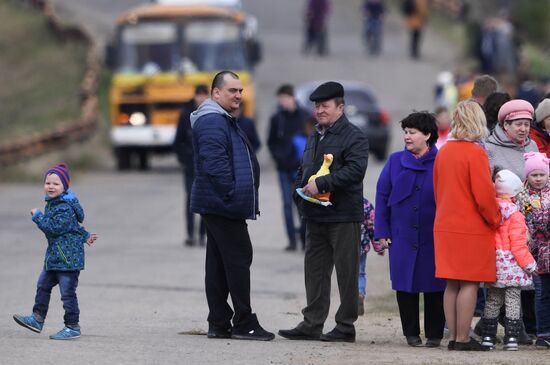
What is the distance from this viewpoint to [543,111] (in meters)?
11.0

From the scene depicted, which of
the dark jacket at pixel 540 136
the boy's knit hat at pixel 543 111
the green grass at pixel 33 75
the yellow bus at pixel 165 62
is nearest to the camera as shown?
the boy's knit hat at pixel 543 111

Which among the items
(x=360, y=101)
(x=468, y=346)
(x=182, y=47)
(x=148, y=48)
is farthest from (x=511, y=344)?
(x=360, y=101)

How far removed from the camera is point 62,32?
43625 millimetres

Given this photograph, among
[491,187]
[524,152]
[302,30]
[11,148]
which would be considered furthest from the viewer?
[302,30]

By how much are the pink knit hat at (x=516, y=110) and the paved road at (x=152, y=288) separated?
1.84 meters

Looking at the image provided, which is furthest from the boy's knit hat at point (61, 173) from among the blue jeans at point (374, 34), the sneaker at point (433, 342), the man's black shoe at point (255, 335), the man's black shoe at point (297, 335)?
the blue jeans at point (374, 34)

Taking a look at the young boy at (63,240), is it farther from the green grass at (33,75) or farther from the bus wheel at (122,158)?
the green grass at (33,75)

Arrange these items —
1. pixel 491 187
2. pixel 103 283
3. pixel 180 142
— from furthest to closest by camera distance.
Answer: pixel 180 142, pixel 103 283, pixel 491 187

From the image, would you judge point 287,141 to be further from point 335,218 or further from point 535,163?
point 535,163

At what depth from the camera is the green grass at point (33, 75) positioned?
34875 mm

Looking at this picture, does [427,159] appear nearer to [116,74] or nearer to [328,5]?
[116,74]

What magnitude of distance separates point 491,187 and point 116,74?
1826cm

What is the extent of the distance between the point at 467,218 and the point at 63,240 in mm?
2835

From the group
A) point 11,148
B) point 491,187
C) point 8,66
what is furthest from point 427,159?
point 8,66
